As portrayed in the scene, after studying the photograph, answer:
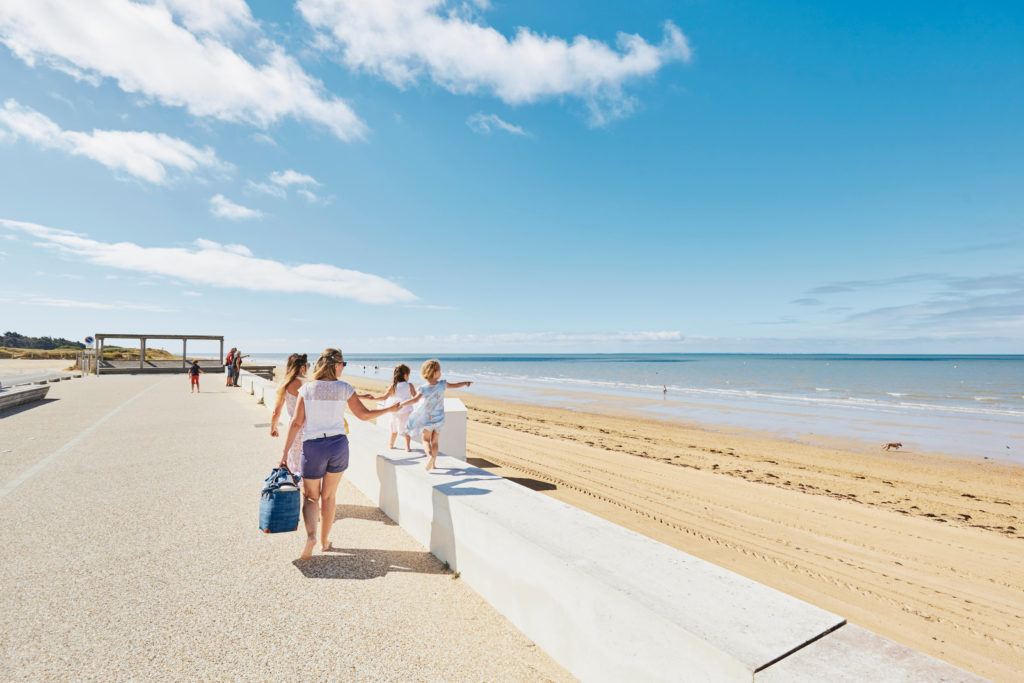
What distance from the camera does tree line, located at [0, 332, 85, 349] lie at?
79.7 metres

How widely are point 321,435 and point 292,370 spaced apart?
35.4 inches

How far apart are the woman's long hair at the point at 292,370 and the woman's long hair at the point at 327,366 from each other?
0.51 meters

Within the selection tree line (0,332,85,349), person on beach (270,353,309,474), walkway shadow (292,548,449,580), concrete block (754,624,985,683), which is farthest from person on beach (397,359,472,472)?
tree line (0,332,85,349)

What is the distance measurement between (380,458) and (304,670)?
2884mm

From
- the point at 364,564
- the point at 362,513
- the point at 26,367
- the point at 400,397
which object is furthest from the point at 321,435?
the point at 26,367

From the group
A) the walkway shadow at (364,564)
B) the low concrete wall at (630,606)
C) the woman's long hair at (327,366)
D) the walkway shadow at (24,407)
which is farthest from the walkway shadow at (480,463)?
the walkway shadow at (24,407)

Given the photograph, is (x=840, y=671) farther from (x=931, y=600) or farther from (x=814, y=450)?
(x=814, y=450)

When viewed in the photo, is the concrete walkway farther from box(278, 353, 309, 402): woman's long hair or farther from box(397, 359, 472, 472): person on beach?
box(278, 353, 309, 402): woman's long hair

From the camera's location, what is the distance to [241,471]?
704 centimetres

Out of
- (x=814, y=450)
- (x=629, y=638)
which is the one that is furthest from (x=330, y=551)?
(x=814, y=450)

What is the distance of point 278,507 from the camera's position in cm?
388

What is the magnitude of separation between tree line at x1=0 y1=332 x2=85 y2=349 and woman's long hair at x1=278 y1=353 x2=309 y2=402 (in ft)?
337

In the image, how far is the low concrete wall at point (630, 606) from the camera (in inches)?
72.7

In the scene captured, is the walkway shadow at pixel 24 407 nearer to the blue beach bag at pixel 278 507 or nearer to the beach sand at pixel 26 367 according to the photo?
the blue beach bag at pixel 278 507
